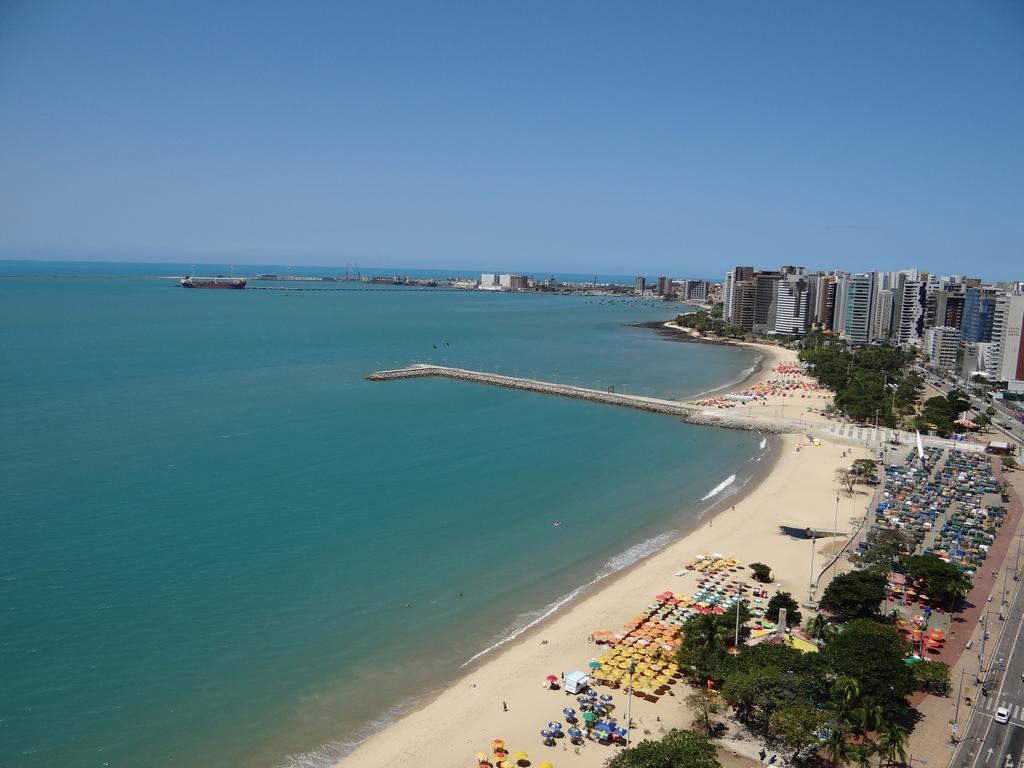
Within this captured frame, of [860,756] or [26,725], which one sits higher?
[860,756]

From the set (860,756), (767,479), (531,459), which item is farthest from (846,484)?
(860,756)

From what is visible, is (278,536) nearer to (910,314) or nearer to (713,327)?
(910,314)

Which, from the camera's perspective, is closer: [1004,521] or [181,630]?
[181,630]

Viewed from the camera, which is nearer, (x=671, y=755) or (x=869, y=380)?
(x=671, y=755)

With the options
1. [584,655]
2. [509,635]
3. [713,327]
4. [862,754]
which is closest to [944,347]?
[713,327]

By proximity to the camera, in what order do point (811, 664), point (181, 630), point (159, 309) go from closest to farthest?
point (811, 664), point (181, 630), point (159, 309)

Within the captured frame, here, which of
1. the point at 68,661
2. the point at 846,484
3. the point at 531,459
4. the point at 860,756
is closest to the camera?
the point at 860,756

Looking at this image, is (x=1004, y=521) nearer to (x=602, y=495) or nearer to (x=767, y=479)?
(x=767, y=479)

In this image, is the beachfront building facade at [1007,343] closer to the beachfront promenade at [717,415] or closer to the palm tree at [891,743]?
the beachfront promenade at [717,415]
